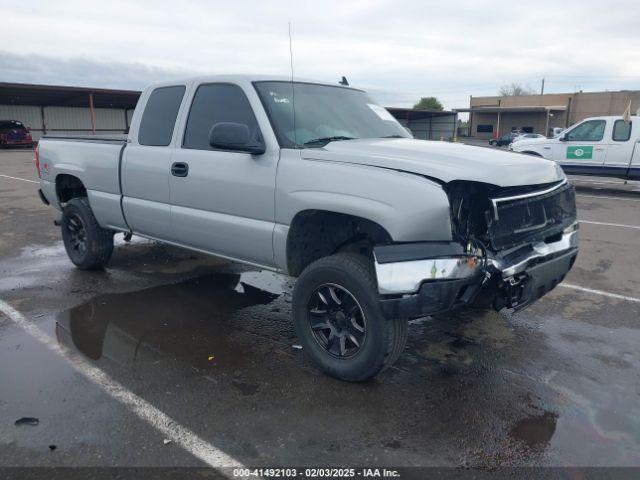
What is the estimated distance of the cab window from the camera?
1364 centimetres

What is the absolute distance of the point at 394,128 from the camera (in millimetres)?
4730

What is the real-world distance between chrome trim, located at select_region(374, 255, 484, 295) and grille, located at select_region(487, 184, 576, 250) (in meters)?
0.32

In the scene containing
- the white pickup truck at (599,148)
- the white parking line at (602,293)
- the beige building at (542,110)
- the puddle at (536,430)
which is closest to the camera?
the puddle at (536,430)

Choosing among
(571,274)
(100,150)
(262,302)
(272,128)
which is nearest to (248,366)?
(262,302)

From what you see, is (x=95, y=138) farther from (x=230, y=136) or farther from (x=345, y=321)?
(x=345, y=321)

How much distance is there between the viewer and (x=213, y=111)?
4.41m

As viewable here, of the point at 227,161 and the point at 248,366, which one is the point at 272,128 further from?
the point at 248,366

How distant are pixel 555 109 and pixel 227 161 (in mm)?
57756

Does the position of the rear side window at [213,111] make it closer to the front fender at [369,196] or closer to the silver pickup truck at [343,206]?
the silver pickup truck at [343,206]

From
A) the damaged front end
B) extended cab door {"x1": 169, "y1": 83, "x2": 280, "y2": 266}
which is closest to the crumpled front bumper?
the damaged front end

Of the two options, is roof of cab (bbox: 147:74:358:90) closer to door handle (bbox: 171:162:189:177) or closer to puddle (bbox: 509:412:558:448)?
door handle (bbox: 171:162:189:177)

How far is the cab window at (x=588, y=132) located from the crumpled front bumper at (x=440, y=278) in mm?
12376

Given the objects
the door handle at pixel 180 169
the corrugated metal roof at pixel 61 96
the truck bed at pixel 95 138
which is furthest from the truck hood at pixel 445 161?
the corrugated metal roof at pixel 61 96

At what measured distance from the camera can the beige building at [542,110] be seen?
171ft
